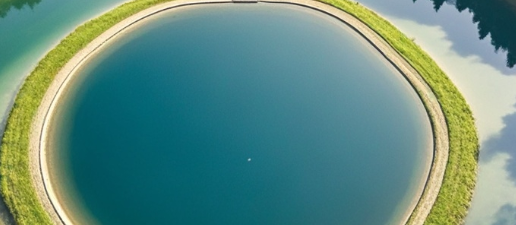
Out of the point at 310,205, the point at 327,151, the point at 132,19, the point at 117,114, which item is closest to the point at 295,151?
the point at 327,151

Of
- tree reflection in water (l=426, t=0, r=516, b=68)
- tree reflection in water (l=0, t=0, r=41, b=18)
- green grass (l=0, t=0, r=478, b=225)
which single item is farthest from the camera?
tree reflection in water (l=0, t=0, r=41, b=18)

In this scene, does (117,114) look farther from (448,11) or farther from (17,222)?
(448,11)

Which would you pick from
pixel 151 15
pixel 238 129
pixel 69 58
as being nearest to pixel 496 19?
pixel 238 129

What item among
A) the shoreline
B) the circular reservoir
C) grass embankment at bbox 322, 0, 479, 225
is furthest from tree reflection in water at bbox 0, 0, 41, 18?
grass embankment at bbox 322, 0, 479, 225

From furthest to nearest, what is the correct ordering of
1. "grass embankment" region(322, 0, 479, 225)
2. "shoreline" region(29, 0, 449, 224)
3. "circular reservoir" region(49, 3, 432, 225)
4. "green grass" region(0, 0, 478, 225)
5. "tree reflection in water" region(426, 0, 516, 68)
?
"tree reflection in water" region(426, 0, 516, 68) < "grass embankment" region(322, 0, 479, 225) < "circular reservoir" region(49, 3, 432, 225) < "shoreline" region(29, 0, 449, 224) < "green grass" region(0, 0, 478, 225)

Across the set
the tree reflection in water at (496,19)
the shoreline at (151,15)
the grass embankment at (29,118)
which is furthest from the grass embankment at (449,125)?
the grass embankment at (29,118)

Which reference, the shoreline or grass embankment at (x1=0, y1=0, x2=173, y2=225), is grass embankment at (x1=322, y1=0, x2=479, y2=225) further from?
grass embankment at (x1=0, y1=0, x2=173, y2=225)

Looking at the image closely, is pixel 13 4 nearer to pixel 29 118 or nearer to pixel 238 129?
pixel 29 118

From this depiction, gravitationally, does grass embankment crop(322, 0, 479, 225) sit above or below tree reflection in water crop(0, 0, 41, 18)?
below

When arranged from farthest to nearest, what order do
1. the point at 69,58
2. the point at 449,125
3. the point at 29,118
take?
the point at 69,58, the point at 449,125, the point at 29,118
